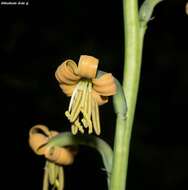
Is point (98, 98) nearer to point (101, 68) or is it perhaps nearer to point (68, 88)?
point (68, 88)

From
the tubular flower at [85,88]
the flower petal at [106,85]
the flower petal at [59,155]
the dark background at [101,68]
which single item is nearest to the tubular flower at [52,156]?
the flower petal at [59,155]

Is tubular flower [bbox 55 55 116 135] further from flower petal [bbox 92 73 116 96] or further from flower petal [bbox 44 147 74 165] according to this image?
flower petal [bbox 44 147 74 165]

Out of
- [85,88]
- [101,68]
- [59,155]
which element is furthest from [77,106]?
[101,68]

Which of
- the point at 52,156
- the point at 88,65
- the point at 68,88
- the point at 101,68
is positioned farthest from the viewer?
the point at 101,68

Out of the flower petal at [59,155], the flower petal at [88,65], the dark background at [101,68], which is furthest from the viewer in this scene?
the dark background at [101,68]

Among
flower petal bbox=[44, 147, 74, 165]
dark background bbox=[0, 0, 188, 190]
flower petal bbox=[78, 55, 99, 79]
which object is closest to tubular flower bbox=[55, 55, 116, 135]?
flower petal bbox=[78, 55, 99, 79]

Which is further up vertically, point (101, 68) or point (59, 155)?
point (101, 68)

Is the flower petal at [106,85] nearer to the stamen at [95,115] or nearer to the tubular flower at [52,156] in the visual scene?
the stamen at [95,115]
